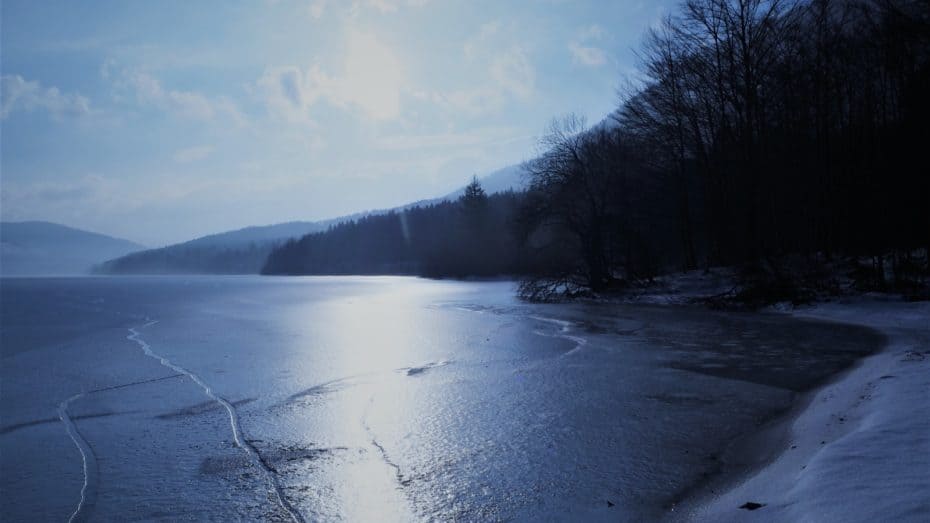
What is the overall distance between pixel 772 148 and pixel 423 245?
9249 cm

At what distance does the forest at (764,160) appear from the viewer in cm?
1859

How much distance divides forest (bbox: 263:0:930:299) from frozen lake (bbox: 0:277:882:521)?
24.5ft

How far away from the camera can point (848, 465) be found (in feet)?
13.3

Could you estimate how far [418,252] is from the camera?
377 feet

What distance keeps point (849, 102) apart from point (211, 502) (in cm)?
2777

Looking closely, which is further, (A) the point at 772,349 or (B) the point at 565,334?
(B) the point at 565,334

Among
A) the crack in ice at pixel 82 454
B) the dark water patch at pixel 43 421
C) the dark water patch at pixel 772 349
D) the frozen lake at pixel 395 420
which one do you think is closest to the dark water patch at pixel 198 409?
the frozen lake at pixel 395 420

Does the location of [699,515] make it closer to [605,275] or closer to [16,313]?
[605,275]

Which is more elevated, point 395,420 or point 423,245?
point 423,245

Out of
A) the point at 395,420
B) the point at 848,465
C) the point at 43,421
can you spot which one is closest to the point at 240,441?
the point at 395,420

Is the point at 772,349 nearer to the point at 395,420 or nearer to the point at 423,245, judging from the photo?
the point at 395,420

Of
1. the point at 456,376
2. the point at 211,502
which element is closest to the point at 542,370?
the point at 456,376

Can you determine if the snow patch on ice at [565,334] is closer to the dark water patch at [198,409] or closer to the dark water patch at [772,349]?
the dark water patch at [772,349]

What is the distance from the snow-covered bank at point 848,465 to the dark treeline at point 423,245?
34.9 metres
